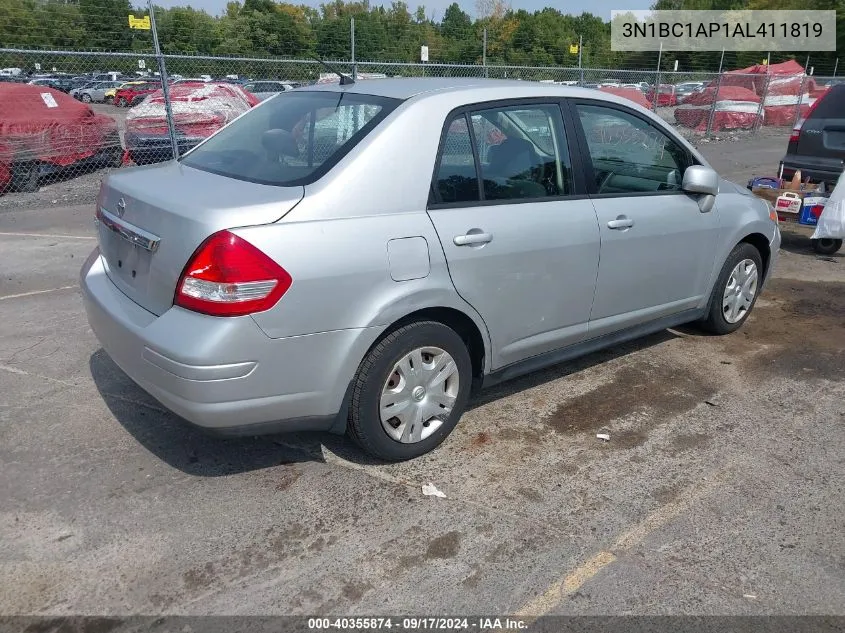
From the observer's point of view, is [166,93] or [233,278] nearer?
[233,278]

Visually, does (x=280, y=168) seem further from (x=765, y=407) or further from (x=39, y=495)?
(x=765, y=407)

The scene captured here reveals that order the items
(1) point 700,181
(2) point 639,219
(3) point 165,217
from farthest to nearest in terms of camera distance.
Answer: (1) point 700,181 → (2) point 639,219 → (3) point 165,217

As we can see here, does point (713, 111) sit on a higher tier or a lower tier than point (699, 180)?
higher

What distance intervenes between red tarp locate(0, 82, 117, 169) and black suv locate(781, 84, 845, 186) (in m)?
10.4

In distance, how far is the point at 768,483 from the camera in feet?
10.9

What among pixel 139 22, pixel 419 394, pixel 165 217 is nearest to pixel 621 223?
pixel 419 394

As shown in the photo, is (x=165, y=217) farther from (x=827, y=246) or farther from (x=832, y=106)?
(x=832, y=106)

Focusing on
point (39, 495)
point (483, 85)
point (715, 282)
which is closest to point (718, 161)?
point (715, 282)

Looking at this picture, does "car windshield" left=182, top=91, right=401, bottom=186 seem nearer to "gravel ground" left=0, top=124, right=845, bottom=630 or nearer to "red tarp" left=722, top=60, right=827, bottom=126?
"gravel ground" left=0, top=124, right=845, bottom=630

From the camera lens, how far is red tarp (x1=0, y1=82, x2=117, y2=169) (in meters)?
10.5

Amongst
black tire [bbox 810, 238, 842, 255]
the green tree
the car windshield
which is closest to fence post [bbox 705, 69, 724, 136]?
black tire [bbox 810, 238, 842, 255]

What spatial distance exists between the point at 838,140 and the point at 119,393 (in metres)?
7.67

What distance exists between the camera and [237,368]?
2.79 meters

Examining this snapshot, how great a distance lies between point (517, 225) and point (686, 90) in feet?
68.5
